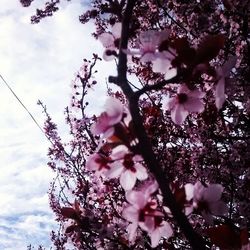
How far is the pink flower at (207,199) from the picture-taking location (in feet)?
4.80

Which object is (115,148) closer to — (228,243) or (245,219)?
(228,243)

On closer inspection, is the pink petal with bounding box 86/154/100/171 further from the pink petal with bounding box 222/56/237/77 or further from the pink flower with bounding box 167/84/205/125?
the pink petal with bounding box 222/56/237/77

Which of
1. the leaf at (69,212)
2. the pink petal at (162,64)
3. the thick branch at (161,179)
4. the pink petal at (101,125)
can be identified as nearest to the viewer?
the thick branch at (161,179)

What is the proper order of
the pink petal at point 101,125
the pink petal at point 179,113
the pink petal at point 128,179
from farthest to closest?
the pink petal at point 179,113 → the pink petal at point 128,179 → the pink petal at point 101,125

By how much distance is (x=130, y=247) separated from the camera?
2352 millimetres

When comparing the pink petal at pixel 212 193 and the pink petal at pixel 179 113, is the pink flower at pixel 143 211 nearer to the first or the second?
the pink petal at pixel 212 193

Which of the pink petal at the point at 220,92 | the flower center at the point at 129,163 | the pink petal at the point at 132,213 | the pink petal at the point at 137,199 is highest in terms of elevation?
the pink petal at the point at 220,92

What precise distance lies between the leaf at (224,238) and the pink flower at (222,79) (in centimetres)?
43

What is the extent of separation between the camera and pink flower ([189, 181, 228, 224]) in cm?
146

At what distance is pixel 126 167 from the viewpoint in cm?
150

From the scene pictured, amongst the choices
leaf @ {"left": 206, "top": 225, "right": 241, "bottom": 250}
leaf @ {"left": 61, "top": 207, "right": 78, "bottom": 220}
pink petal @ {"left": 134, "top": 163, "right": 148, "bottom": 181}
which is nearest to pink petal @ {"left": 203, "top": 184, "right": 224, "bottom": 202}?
leaf @ {"left": 206, "top": 225, "right": 241, "bottom": 250}

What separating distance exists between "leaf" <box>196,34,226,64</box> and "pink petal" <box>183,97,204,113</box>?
0.30m

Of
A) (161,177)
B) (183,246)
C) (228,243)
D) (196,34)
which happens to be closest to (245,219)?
(183,246)

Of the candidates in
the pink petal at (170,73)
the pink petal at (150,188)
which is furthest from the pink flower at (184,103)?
the pink petal at (150,188)
